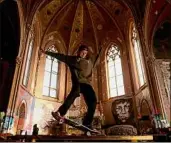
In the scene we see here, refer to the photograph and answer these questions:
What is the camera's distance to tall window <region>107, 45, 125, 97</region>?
43.8ft

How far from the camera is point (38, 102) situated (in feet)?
40.8

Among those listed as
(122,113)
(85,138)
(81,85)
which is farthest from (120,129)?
(85,138)

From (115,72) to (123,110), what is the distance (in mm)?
3188

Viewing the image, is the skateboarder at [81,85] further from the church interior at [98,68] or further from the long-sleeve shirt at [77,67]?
the church interior at [98,68]

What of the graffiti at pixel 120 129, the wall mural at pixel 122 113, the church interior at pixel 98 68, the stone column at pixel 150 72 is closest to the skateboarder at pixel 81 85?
the church interior at pixel 98 68

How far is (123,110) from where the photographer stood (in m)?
12.1

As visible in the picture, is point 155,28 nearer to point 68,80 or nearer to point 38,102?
point 68,80

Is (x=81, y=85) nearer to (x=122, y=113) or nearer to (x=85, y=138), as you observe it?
(x=85, y=138)

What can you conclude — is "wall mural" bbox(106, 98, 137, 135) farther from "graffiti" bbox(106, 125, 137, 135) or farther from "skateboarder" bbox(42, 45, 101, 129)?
"skateboarder" bbox(42, 45, 101, 129)

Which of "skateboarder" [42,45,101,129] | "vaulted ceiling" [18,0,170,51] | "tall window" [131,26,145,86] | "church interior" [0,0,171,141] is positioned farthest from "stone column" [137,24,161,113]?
"skateboarder" [42,45,101,129]

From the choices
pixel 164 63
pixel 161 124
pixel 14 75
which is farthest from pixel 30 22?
pixel 161 124

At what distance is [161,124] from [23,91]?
7638 millimetres

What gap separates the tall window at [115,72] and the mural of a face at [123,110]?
0.95m

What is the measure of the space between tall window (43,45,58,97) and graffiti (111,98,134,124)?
4544 mm
